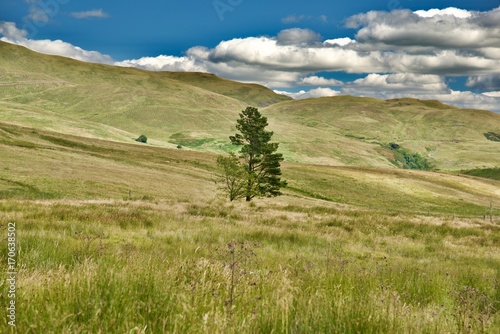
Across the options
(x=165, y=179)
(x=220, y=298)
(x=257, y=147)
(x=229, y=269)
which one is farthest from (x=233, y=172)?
(x=220, y=298)

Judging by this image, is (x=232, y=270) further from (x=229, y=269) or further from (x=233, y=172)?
(x=233, y=172)

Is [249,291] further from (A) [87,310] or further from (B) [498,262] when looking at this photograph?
(B) [498,262]

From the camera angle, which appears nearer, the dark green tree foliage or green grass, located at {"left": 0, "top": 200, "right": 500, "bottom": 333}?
green grass, located at {"left": 0, "top": 200, "right": 500, "bottom": 333}

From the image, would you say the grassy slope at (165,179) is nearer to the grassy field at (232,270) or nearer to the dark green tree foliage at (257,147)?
the grassy field at (232,270)

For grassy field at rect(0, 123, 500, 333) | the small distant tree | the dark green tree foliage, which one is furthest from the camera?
the dark green tree foliage

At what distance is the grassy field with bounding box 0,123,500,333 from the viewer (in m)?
3.48

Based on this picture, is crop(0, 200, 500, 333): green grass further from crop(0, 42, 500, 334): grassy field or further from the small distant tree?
the small distant tree

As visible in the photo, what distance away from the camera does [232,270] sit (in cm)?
418

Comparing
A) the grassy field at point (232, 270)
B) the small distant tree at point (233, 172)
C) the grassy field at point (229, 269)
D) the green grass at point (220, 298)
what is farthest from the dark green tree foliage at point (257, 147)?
the green grass at point (220, 298)

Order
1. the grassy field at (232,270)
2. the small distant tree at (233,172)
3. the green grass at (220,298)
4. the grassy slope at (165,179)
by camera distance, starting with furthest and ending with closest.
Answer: the small distant tree at (233,172) → the grassy slope at (165,179) → the grassy field at (232,270) → the green grass at (220,298)

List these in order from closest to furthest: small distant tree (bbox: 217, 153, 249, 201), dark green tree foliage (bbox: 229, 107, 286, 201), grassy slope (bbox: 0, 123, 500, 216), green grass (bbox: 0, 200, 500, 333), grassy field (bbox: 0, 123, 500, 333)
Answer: green grass (bbox: 0, 200, 500, 333) < grassy field (bbox: 0, 123, 500, 333) < grassy slope (bbox: 0, 123, 500, 216) < small distant tree (bbox: 217, 153, 249, 201) < dark green tree foliage (bbox: 229, 107, 286, 201)

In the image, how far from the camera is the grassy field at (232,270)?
3480mm

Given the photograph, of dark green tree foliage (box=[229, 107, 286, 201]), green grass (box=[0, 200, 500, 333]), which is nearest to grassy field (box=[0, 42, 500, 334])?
green grass (box=[0, 200, 500, 333])

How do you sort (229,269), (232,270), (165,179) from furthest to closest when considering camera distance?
(165,179)
(229,269)
(232,270)
